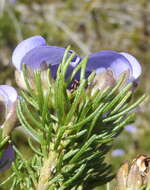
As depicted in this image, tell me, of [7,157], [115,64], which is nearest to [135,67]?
[115,64]

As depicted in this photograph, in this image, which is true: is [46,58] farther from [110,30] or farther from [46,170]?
[110,30]

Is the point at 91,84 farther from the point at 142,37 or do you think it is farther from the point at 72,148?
the point at 142,37

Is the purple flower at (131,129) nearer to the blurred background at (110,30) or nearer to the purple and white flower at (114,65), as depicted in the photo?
the blurred background at (110,30)

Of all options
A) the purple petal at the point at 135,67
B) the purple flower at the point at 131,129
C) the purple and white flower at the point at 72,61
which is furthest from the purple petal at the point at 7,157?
the purple flower at the point at 131,129

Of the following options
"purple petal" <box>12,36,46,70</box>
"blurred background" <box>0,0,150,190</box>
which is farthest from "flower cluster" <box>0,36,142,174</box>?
"blurred background" <box>0,0,150,190</box>

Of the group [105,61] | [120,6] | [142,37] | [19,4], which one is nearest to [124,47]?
[142,37]

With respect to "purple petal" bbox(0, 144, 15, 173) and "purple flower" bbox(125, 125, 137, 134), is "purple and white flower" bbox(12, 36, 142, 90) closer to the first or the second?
"purple petal" bbox(0, 144, 15, 173)

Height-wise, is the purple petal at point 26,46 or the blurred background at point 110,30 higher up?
the purple petal at point 26,46
